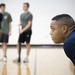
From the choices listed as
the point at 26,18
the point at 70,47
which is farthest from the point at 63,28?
the point at 26,18

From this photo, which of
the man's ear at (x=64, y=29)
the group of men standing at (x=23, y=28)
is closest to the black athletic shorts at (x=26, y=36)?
the group of men standing at (x=23, y=28)

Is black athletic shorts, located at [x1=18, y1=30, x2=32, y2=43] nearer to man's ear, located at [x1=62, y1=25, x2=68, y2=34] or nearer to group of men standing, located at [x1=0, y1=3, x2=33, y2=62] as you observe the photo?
group of men standing, located at [x1=0, y1=3, x2=33, y2=62]

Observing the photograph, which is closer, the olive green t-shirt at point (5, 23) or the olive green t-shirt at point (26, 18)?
the olive green t-shirt at point (26, 18)

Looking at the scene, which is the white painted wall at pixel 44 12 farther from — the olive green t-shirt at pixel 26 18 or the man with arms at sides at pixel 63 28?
the man with arms at sides at pixel 63 28

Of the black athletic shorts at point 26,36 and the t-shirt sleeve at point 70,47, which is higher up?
the t-shirt sleeve at point 70,47

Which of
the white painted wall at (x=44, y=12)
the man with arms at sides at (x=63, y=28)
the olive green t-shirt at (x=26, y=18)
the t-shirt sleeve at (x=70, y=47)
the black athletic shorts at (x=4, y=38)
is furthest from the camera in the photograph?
the white painted wall at (x=44, y=12)

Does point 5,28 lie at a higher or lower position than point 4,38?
higher

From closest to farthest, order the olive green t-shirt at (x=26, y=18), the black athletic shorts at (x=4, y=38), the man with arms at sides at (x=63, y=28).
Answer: the man with arms at sides at (x=63, y=28)
the olive green t-shirt at (x=26, y=18)
the black athletic shorts at (x=4, y=38)

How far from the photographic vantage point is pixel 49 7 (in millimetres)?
10594

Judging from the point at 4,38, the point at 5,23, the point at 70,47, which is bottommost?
the point at 4,38

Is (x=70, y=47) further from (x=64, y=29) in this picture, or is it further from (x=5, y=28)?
(x=5, y=28)

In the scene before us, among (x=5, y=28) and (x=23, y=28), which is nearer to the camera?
(x=23, y=28)

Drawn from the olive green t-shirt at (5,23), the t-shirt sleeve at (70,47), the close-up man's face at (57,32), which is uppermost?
the close-up man's face at (57,32)

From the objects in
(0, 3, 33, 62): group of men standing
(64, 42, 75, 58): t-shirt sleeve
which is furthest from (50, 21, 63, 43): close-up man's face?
(0, 3, 33, 62): group of men standing
